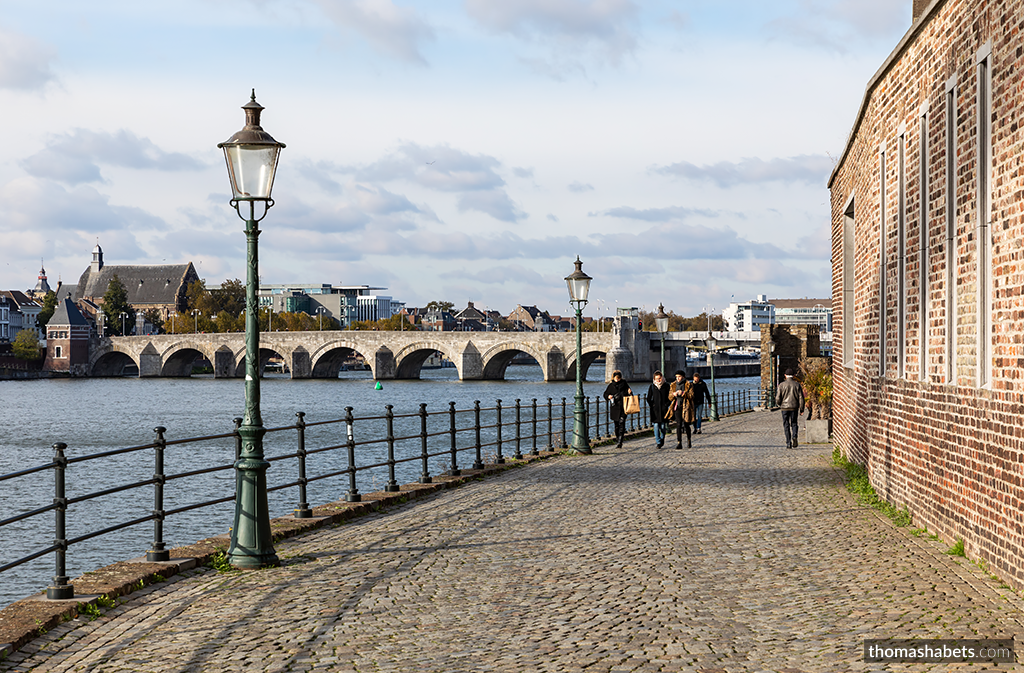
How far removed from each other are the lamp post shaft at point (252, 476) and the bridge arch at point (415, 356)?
83.3 meters

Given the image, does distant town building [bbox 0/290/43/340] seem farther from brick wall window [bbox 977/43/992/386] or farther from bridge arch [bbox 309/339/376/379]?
brick wall window [bbox 977/43/992/386]

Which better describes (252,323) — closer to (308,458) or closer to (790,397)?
(790,397)

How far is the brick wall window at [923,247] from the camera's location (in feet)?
30.8

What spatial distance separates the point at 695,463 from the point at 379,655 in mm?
11567

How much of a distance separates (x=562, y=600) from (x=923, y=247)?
Result: 5162 millimetres

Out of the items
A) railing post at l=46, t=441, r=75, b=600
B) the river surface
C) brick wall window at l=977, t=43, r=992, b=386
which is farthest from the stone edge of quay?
brick wall window at l=977, t=43, r=992, b=386

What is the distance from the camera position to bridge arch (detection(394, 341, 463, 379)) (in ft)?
305

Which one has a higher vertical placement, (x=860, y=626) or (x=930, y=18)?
(x=930, y=18)

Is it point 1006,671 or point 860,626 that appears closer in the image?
point 1006,671

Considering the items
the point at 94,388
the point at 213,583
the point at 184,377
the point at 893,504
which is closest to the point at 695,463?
the point at 893,504

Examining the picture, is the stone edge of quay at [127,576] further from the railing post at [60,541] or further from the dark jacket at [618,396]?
the dark jacket at [618,396]

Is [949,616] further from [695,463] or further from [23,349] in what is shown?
[23,349]

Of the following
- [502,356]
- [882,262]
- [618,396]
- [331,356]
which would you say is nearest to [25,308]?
[331,356]

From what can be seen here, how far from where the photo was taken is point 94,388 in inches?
3447
